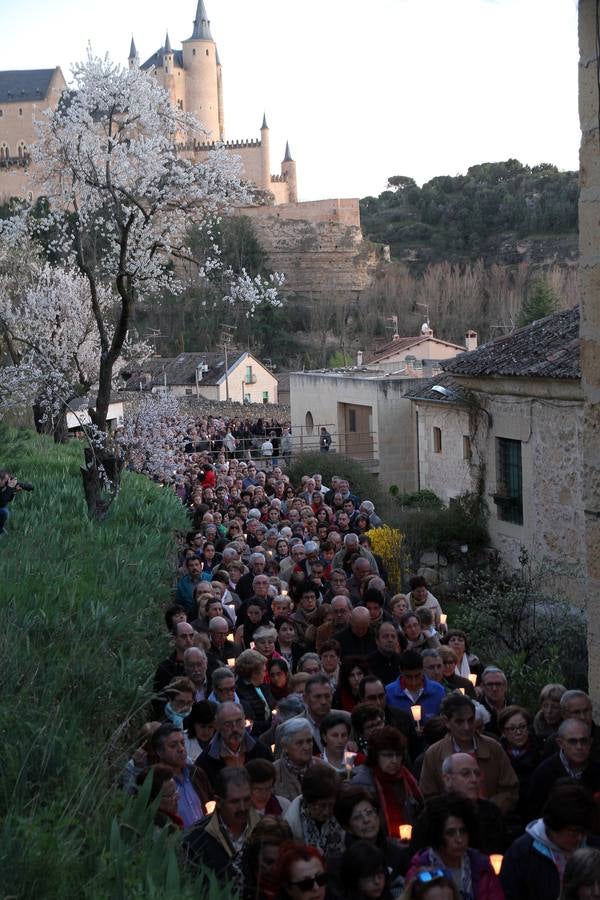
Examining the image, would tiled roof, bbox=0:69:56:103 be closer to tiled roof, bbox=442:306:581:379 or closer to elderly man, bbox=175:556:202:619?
tiled roof, bbox=442:306:581:379

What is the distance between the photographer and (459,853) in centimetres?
403

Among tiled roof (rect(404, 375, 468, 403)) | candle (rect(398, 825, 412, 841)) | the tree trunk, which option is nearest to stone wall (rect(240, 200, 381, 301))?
tiled roof (rect(404, 375, 468, 403))

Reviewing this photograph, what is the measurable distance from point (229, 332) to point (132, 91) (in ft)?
203

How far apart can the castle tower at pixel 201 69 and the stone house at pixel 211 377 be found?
4884 cm

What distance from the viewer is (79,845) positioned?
3412 millimetres

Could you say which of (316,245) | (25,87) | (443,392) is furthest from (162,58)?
(443,392)

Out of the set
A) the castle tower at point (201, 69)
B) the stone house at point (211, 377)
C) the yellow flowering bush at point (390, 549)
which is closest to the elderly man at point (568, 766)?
the yellow flowering bush at point (390, 549)

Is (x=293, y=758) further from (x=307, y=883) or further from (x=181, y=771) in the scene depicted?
(x=307, y=883)

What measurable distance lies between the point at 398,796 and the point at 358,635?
2866mm

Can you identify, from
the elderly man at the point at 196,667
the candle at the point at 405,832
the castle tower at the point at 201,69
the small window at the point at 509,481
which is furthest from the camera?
the castle tower at the point at 201,69

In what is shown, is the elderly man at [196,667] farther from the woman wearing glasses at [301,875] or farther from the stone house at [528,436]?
the stone house at [528,436]

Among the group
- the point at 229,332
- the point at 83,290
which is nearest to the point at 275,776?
the point at 83,290

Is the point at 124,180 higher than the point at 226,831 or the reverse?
higher

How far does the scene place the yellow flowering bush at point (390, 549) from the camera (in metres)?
14.2
